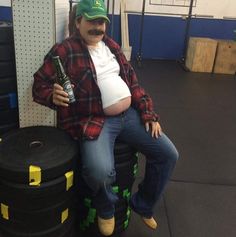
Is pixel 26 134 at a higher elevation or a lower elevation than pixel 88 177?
higher

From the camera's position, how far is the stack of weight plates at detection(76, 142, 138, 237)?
1.38 meters

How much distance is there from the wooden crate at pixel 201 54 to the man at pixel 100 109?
335 centimetres

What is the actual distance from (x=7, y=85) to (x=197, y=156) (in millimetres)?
1480

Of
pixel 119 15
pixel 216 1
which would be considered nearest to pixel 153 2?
pixel 119 15

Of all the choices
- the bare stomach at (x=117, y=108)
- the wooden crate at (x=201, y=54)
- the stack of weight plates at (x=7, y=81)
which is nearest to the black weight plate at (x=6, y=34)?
the stack of weight plates at (x=7, y=81)

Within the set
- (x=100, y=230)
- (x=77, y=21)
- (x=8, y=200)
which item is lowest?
(x=100, y=230)

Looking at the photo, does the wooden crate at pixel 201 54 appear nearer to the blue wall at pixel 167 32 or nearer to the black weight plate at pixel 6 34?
the blue wall at pixel 167 32

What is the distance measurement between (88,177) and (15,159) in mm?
302

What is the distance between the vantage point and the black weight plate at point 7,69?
173 centimetres

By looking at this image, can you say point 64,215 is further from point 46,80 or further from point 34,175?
point 46,80

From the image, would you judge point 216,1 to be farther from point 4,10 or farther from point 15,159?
point 15,159

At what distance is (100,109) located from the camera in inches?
57.4

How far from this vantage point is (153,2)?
4996 mm

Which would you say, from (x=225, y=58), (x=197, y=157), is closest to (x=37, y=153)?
(x=197, y=157)
